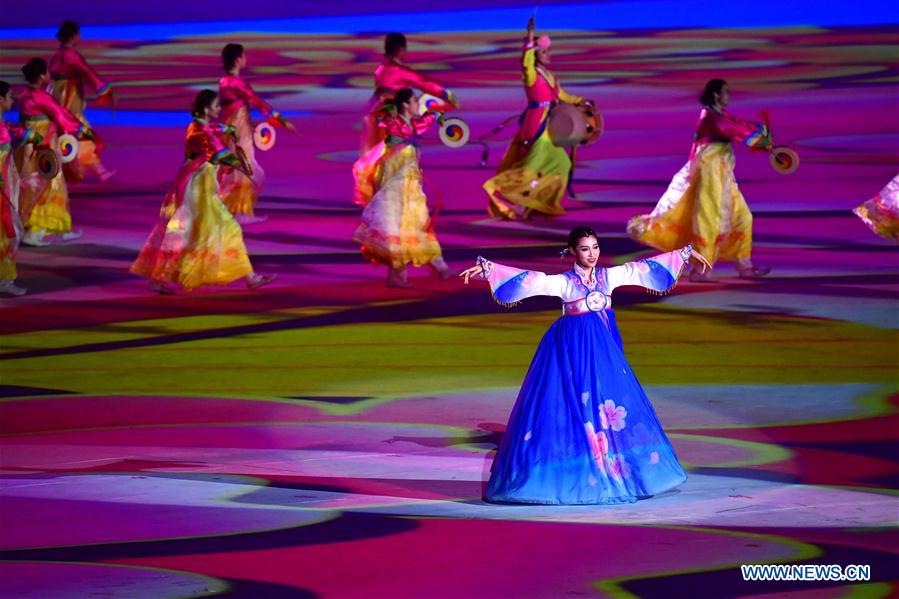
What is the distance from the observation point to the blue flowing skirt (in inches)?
263

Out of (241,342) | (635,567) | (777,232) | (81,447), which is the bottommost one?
(635,567)

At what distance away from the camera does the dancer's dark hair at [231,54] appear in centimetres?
1436

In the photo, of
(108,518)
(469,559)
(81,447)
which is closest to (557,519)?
(469,559)

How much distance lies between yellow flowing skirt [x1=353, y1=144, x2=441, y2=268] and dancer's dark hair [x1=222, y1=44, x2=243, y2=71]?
2845 mm

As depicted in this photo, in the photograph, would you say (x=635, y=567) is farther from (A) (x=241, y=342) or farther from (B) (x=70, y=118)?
(B) (x=70, y=118)

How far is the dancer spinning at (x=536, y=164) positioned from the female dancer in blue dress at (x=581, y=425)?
794 cm

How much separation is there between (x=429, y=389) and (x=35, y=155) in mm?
5125

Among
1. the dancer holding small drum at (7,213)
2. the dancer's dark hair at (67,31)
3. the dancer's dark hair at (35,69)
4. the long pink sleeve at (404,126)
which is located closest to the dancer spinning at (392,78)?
the long pink sleeve at (404,126)

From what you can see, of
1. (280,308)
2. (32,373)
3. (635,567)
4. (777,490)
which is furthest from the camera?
(280,308)

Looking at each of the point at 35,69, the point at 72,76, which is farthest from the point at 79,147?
the point at 35,69

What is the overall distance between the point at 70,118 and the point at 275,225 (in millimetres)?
2212

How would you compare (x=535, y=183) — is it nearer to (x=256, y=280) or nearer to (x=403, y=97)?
(x=403, y=97)

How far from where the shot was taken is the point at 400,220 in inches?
472

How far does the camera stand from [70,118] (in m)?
13.4
